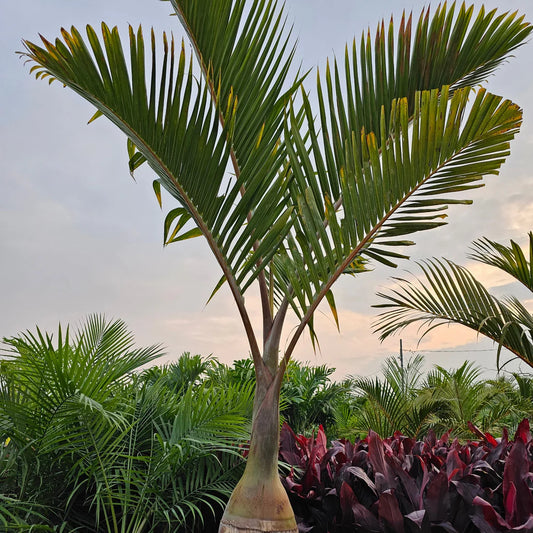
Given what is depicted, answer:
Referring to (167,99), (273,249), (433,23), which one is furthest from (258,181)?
(433,23)

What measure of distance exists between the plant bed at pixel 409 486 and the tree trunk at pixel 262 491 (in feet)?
1.60

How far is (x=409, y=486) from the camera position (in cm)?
256

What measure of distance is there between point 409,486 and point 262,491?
2.56ft

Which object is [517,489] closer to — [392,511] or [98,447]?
[392,511]

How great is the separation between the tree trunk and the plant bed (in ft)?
1.60

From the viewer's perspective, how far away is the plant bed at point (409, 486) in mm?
2357

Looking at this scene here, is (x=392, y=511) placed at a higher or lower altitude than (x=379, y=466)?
lower

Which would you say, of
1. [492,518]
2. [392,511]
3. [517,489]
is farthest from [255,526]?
[517,489]

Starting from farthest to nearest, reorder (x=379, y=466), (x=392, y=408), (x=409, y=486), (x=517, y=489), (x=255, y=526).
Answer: (x=392, y=408)
(x=379, y=466)
(x=409, y=486)
(x=517, y=489)
(x=255, y=526)

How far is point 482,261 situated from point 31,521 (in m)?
3.93

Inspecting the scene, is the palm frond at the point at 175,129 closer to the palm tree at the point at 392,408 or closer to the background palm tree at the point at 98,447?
the background palm tree at the point at 98,447

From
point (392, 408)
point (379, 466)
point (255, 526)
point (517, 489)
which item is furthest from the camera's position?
point (392, 408)

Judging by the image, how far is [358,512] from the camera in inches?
100

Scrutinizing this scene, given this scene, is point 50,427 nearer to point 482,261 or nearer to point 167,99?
point 167,99
